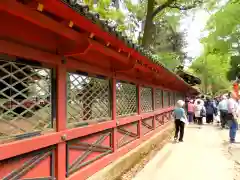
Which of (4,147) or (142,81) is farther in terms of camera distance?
(142,81)

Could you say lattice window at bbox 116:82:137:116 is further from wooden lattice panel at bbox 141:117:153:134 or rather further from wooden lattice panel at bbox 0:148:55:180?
wooden lattice panel at bbox 0:148:55:180

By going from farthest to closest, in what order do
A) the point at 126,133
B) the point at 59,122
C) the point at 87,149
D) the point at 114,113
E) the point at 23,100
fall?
the point at 126,133
the point at 114,113
the point at 87,149
the point at 59,122
the point at 23,100

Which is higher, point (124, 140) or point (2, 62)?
point (2, 62)

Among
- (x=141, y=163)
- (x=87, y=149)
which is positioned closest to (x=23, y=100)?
(x=87, y=149)

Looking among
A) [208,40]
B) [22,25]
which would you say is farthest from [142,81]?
[208,40]

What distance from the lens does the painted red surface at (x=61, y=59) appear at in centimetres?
334

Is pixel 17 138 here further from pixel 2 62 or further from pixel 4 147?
pixel 2 62

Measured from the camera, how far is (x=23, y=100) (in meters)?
3.81

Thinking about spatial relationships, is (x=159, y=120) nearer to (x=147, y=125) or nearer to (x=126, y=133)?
(x=147, y=125)

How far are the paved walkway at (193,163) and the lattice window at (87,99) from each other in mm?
1825

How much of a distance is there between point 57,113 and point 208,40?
27526mm

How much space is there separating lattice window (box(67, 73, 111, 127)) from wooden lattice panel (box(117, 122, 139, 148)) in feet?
3.18

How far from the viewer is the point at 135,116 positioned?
866 centimetres

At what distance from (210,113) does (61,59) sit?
1725 cm
